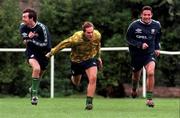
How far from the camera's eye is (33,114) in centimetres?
1245

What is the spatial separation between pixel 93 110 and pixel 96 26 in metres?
7.09

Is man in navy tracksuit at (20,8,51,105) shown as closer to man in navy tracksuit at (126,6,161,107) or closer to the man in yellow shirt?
the man in yellow shirt

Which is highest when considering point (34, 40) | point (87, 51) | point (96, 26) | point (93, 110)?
point (96, 26)

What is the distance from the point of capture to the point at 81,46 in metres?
14.1

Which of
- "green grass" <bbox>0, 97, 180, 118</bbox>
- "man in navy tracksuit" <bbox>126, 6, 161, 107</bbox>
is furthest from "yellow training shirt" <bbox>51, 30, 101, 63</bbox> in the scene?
"green grass" <bbox>0, 97, 180, 118</bbox>

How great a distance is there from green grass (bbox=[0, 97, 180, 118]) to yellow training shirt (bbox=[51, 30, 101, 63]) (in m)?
1.02

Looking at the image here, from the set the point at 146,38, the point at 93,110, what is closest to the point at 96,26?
the point at 146,38

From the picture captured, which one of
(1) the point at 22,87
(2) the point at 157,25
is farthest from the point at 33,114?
(1) the point at 22,87

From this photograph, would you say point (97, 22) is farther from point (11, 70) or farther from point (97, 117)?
point (97, 117)

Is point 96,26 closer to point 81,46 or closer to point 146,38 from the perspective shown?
point 146,38

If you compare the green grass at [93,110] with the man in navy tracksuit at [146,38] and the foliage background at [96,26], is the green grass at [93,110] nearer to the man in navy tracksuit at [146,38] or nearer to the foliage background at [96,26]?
the man in navy tracksuit at [146,38]

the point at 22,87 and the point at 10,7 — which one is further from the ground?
the point at 10,7

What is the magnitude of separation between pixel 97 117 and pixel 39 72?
9.30 ft

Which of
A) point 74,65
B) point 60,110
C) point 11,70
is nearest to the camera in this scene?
point 60,110
